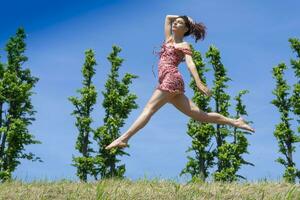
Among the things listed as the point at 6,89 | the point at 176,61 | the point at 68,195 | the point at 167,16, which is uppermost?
the point at 6,89

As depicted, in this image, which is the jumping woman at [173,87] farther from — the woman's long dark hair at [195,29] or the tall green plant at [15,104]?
the tall green plant at [15,104]

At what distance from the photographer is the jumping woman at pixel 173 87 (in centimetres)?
895

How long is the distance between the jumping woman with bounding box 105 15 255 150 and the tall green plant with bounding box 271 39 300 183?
20.1m

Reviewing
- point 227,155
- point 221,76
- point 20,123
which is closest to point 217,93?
point 221,76

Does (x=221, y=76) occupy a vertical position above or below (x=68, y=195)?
above

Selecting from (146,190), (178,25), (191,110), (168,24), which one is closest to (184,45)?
(178,25)

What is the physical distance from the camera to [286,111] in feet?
99.8

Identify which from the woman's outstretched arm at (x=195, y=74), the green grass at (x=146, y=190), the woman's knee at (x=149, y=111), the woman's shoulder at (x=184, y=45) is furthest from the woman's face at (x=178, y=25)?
the green grass at (x=146, y=190)

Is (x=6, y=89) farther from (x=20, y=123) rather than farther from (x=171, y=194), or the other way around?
(x=171, y=194)

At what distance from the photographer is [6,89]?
30672 millimetres

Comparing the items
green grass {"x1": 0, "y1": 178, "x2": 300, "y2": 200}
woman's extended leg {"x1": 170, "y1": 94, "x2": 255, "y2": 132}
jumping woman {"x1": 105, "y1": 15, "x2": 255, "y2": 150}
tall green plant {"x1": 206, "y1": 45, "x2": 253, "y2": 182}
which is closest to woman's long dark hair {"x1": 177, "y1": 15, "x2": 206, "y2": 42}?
jumping woman {"x1": 105, "y1": 15, "x2": 255, "y2": 150}

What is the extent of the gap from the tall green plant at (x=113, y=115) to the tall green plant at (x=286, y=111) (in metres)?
8.51

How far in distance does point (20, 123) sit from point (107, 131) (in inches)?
195

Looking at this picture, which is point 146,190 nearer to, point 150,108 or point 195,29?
point 150,108
